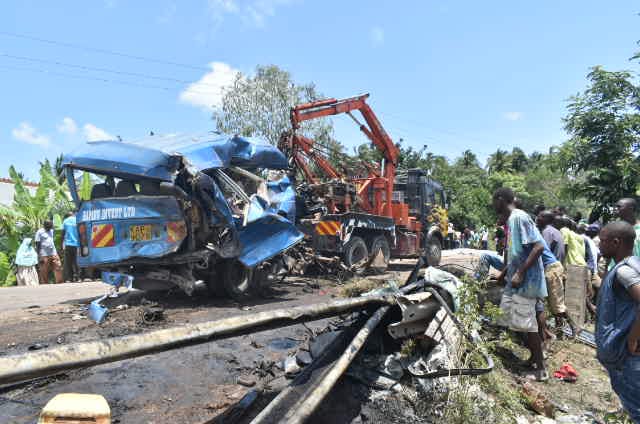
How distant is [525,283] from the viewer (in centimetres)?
388

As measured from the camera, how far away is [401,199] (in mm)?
12688

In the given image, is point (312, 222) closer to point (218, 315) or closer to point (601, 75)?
point (218, 315)

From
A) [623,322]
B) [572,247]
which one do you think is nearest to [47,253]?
[572,247]

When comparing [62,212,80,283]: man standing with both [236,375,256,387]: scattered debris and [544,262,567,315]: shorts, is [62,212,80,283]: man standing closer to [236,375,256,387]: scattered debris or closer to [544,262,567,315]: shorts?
[236,375,256,387]: scattered debris

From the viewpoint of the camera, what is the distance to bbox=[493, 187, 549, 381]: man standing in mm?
3838

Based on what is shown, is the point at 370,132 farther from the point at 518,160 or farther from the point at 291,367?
the point at 518,160

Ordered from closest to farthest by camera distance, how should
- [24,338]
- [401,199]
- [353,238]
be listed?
[24,338] → [353,238] → [401,199]

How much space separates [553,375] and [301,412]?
3116mm

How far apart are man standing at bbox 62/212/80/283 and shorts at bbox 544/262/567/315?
28.2 ft

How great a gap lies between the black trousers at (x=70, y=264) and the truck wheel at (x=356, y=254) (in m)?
6.09

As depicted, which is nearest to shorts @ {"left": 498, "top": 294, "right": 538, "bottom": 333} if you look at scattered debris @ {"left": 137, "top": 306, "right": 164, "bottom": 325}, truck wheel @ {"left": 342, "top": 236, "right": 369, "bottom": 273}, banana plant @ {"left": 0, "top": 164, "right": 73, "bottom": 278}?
scattered debris @ {"left": 137, "top": 306, "right": 164, "bottom": 325}

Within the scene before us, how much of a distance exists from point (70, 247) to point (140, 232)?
4845 millimetres

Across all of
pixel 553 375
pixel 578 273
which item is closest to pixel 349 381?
pixel 553 375

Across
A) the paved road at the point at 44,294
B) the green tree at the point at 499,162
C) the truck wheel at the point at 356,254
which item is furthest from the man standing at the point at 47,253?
the green tree at the point at 499,162
